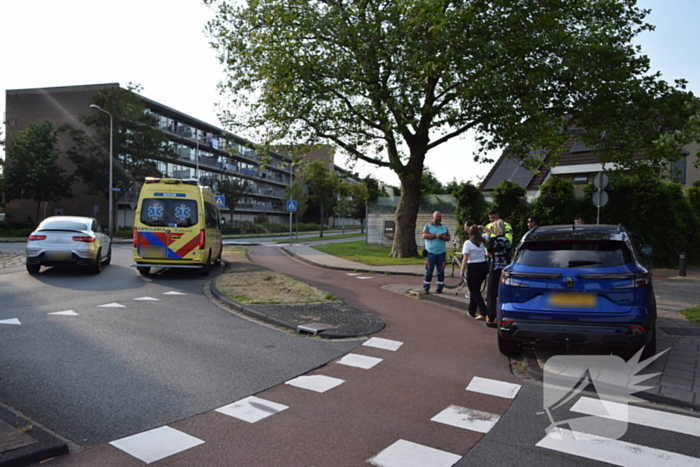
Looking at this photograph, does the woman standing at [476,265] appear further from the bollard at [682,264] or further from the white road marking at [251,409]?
the bollard at [682,264]

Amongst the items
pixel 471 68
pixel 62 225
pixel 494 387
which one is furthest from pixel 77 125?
pixel 494 387

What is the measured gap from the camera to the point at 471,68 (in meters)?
14.6

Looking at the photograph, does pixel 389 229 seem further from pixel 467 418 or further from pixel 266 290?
pixel 467 418

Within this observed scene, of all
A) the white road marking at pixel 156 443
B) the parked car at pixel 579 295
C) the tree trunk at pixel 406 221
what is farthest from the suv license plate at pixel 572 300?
the tree trunk at pixel 406 221

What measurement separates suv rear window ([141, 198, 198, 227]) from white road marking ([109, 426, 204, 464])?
1003 cm

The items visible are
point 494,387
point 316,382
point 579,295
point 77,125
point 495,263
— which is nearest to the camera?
point 494,387

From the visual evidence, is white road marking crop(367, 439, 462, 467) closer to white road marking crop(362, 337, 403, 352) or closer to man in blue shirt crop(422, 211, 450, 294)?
white road marking crop(362, 337, 403, 352)

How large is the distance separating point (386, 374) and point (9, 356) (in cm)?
438

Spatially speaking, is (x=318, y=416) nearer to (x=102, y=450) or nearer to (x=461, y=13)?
(x=102, y=450)

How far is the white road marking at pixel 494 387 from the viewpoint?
193 inches

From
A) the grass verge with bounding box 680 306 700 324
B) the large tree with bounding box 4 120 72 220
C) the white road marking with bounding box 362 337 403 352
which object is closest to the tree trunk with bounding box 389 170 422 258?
the grass verge with bounding box 680 306 700 324

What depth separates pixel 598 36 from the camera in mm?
15133

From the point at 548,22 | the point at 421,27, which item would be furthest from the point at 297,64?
the point at 548,22

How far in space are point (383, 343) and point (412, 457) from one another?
3440mm
